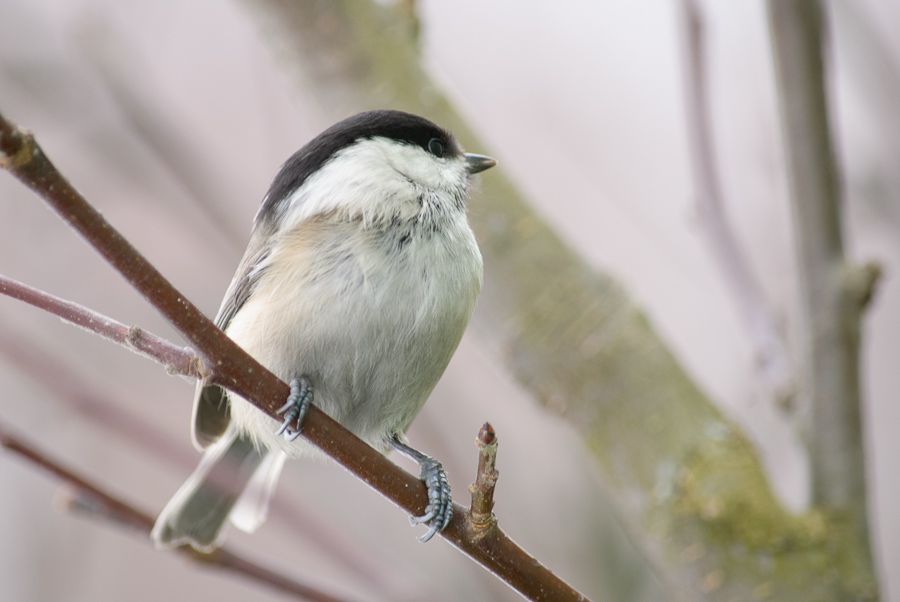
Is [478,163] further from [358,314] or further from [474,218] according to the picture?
[358,314]

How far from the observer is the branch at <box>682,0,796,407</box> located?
1692 mm

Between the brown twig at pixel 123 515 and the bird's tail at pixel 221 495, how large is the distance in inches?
13.4

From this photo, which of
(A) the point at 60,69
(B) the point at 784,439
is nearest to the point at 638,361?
(B) the point at 784,439

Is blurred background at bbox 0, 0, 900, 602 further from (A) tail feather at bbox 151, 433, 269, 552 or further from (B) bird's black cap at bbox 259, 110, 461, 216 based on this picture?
(B) bird's black cap at bbox 259, 110, 461, 216

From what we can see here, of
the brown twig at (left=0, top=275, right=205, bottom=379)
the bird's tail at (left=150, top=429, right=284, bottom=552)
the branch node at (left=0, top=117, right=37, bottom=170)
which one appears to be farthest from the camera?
the bird's tail at (left=150, top=429, right=284, bottom=552)

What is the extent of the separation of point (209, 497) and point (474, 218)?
75cm

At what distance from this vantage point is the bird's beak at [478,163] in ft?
6.16

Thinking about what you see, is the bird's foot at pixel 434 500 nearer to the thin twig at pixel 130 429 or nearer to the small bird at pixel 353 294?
the small bird at pixel 353 294

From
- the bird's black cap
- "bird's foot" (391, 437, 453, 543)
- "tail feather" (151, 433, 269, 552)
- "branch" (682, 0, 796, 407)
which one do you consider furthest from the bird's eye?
"tail feather" (151, 433, 269, 552)

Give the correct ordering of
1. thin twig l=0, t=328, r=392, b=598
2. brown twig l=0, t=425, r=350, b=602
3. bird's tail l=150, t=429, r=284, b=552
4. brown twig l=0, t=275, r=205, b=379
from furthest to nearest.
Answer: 1. bird's tail l=150, t=429, r=284, b=552
2. thin twig l=0, t=328, r=392, b=598
3. brown twig l=0, t=425, r=350, b=602
4. brown twig l=0, t=275, r=205, b=379

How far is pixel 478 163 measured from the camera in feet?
6.18

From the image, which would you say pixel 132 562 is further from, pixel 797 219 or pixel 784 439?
pixel 797 219

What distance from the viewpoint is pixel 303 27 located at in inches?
78.8

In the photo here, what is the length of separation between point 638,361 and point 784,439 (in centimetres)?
92
